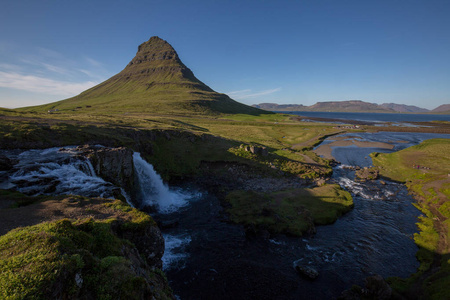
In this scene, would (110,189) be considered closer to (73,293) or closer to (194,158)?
(73,293)

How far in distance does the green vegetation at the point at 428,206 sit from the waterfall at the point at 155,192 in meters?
31.5

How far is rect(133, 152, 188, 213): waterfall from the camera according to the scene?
3625 centimetres

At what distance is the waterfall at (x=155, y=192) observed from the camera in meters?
36.2

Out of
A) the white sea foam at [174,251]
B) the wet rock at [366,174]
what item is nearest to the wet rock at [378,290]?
the white sea foam at [174,251]

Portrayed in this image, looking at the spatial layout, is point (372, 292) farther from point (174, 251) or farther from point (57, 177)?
point (57, 177)

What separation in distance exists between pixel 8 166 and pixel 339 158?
83402 millimetres

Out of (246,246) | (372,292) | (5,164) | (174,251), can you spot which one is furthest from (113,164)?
(372,292)

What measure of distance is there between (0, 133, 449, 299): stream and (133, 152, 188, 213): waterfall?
385 mm

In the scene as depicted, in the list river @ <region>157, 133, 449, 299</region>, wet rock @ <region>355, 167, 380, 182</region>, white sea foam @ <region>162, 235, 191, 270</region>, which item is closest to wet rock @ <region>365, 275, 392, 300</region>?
river @ <region>157, 133, 449, 299</region>

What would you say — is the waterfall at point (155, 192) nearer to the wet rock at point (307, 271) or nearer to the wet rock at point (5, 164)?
the wet rock at point (5, 164)

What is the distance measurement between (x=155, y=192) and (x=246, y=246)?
21.0 metres

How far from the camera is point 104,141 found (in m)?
42.4

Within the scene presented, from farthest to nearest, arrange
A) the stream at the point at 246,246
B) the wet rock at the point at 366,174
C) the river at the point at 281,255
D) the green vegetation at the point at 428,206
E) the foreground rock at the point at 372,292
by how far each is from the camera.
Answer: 1. the wet rock at the point at 366,174
2. the stream at the point at 246,246
3. the river at the point at 281,255
4. the green vegetation at the point at 428,206
5. the foreground rock at the point at 372,292

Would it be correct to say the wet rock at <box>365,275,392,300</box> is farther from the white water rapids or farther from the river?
the white water rapids
